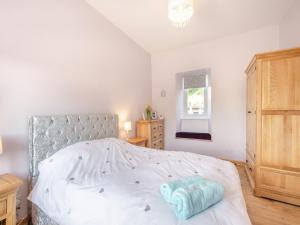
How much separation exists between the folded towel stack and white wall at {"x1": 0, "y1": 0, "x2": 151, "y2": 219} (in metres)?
1.85

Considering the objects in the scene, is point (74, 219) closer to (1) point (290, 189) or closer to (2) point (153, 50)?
(1) point (290, 189)

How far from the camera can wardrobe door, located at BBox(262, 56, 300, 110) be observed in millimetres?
2201

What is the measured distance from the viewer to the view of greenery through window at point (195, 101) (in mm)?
4418

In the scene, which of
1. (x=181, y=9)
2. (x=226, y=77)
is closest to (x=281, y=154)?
(x=226, y=77)

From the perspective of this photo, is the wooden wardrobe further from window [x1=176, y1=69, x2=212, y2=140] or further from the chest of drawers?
the chest of drawers

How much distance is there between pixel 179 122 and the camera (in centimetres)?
461

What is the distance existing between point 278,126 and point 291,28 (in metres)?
1.73

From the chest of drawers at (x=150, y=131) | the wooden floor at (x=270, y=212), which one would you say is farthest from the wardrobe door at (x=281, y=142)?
the chest of drawers at (x=150, y=131)

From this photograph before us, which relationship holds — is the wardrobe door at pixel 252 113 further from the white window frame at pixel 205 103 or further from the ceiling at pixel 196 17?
the white window frame at pixel 205 103

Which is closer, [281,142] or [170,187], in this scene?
[170,187]

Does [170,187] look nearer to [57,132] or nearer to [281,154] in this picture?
[57,132]

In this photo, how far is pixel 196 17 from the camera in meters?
3.22

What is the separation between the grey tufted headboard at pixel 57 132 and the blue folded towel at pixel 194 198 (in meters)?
1.72

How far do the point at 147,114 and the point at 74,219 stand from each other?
3007 millimetres
